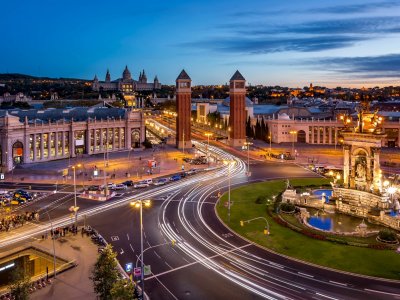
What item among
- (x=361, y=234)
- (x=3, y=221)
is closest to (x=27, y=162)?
(x=3, y=221)

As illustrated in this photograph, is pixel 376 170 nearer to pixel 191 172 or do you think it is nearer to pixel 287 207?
pixel 287 207

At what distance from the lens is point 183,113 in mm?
152375

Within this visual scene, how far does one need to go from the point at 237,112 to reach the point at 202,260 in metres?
110

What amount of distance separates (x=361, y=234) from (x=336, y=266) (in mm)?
12933

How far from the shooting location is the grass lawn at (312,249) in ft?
157

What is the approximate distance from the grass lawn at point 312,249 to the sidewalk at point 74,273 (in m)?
20.5

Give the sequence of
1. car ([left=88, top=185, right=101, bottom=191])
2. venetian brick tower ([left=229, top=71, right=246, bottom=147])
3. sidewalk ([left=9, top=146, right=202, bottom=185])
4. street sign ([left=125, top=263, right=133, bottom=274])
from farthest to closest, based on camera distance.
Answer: venetian brick tower ([left=229, top=71, right=246, bottom=147]) < sidewalk ([left=9, top=146, right=202, bottom=185]) < car ([left=88, top=185, right=101, bottom=191]) < street sign ([left=125, top=263, right=133, bottom=274])

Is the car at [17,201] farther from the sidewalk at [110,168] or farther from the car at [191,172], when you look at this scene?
the car at [191,172]

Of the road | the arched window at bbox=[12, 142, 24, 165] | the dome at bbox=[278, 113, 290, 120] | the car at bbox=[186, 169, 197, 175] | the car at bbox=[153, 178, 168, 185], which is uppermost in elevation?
the dome at bbox=[278, 113, 290, 120]

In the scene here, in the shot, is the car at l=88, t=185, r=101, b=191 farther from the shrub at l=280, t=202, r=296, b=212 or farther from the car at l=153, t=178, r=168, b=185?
the shrub at l=280, t=202, r=296, b=212

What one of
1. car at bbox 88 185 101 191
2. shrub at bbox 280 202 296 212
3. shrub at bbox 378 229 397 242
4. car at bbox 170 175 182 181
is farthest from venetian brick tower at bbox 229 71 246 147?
shrub at bbox 378 229 397 242

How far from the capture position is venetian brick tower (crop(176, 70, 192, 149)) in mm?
149250

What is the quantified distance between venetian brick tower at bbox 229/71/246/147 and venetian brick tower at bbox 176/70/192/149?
1550 cm

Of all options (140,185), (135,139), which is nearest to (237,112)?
(135,139)
